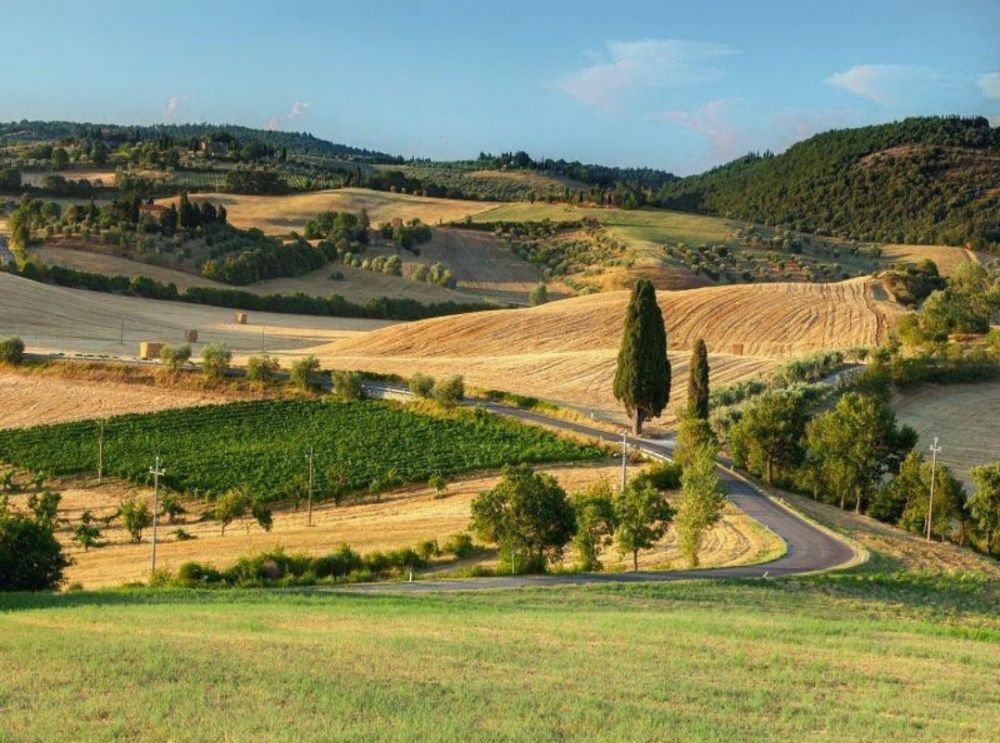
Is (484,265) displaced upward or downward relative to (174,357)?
upward

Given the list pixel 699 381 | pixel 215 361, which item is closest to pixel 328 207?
pixel 215 361

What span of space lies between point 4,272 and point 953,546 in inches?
3279

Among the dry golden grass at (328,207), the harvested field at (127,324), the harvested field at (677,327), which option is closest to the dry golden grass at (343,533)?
the harvested field at (127,324)

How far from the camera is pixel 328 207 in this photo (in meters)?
147

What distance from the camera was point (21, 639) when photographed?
17922mm

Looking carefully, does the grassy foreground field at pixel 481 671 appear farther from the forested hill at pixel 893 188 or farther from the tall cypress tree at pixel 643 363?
the forested hill at pixel 893 188

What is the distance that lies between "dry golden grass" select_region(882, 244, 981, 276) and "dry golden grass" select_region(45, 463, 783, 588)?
277 feet

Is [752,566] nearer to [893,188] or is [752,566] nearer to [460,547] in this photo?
[460,547]

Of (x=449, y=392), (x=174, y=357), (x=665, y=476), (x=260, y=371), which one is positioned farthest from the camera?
(x=174, y=357)

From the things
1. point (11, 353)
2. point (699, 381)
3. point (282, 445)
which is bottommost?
point (282, 445)

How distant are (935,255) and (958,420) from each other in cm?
7427

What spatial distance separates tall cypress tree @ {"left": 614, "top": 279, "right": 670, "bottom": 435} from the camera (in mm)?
55406

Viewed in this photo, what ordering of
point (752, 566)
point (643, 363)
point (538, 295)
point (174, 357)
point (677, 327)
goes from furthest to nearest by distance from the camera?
point (538, 295) → point (677, 327) → point (174, 357) → point (643, 363) → point (752, 566)

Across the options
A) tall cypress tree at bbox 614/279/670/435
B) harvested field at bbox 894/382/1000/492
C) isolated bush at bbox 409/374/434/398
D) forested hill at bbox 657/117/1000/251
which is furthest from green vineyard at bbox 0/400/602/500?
forested hill at bbox 657/117/1000/251
